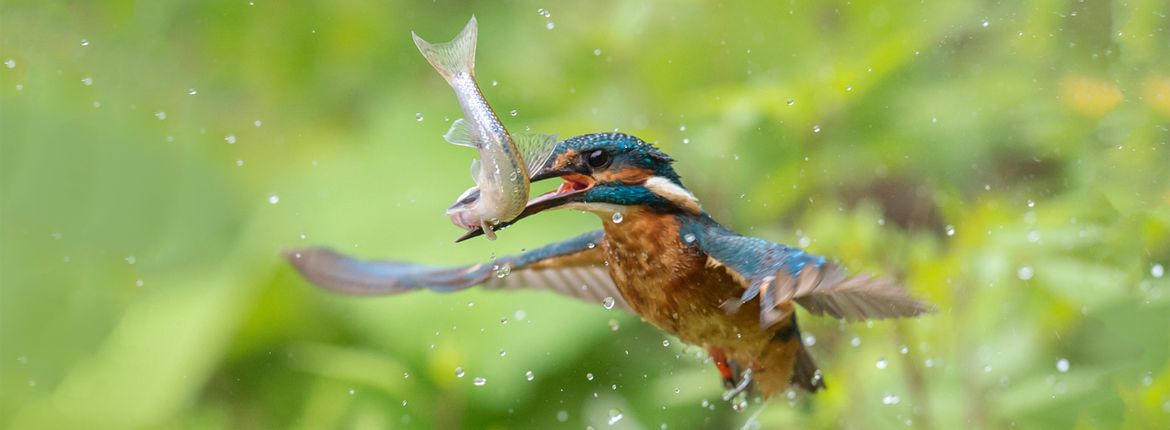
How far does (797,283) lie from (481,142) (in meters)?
0.40

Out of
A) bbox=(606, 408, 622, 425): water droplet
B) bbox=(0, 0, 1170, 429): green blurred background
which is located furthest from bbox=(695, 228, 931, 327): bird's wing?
bbox=(606, 408, 622, 425): water droplet

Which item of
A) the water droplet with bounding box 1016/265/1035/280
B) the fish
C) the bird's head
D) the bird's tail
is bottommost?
the water droplet with bounding box 1016/265/1035/280

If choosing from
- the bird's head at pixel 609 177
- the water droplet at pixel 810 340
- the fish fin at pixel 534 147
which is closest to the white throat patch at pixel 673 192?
the bird's head at pixel 609 177

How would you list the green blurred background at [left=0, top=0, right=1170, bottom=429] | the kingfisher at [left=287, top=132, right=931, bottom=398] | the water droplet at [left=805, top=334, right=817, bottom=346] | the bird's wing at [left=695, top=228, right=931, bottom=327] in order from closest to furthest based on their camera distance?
the bird's wing at [left=695, top=228, right=931, bottom=327]
the kingfisher at [left=287, top=132, right=931, bottom=398]
the water droplet at [left=805, top=334, right=817, bottom=346]
the green blurred background at [left=0, top=0, right=1170, bottom=429]

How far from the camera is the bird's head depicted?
1.68 metres

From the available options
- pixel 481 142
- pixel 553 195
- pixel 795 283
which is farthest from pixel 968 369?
pixel 481 142

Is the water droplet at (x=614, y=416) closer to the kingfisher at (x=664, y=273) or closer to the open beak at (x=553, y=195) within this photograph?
the kingfisher at (x=664, y=273)

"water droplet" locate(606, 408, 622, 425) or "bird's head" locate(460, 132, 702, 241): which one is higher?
"bird's head" locate(460, 132, 702, 241)

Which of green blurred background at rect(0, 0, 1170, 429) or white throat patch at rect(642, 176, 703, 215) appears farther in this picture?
green blurred background at rect(0, 0, 1170, 429)

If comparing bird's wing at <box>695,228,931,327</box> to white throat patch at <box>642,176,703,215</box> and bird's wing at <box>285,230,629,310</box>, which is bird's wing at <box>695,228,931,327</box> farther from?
bird's wing at <box>285,230,629,310</box>

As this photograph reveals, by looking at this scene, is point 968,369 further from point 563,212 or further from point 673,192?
point 563,212

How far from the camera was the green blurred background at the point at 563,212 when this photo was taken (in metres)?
2.57

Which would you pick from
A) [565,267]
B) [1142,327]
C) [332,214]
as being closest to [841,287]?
[565,267]

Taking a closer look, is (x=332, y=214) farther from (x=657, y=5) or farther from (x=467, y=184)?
(x=657, y=5)
